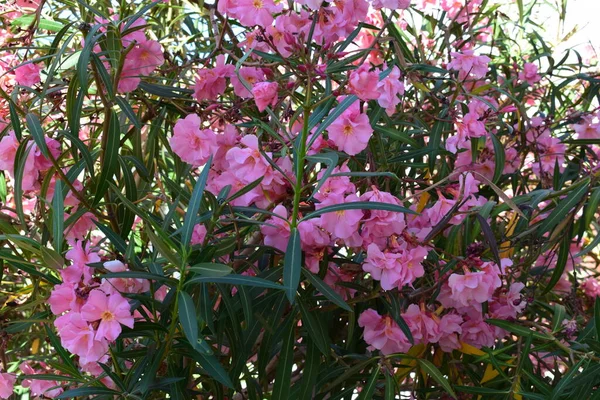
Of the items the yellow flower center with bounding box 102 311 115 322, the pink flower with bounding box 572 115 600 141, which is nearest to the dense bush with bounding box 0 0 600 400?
the yellow flower center with bounding box 102 311 115 322

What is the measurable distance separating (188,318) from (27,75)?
731 mm

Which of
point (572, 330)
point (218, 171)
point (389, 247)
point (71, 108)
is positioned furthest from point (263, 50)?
point (572, 330)

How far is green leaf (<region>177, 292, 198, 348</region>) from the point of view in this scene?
87cm

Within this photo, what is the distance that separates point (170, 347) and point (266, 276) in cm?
18

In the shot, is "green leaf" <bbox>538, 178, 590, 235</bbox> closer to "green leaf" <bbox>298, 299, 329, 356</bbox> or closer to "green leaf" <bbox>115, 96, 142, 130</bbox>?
"green leaf" <bbox>298, 299, 329, 356</bbox>

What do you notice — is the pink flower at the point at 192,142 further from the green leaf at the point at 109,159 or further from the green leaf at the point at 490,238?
the green leaf at the point at 490,238

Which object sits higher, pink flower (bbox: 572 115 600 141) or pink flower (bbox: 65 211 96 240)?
pink flower (bbox: 572 115 600 141)

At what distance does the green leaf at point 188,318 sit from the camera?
866 millimetres

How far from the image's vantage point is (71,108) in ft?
3.80

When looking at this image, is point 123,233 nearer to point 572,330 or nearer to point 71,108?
point 71,108

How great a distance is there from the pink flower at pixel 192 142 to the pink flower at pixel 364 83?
26cm

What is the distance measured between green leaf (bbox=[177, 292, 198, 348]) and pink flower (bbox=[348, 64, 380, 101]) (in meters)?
0.39

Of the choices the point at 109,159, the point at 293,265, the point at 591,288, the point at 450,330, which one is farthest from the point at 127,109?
the point at 591,288

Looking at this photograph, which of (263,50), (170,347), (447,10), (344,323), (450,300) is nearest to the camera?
(170,347)
